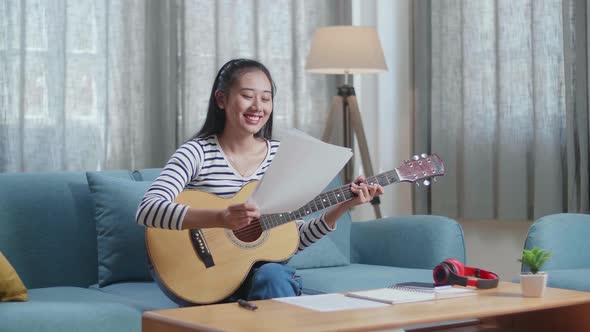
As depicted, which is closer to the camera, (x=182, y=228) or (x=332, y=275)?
(x=182, y=228)

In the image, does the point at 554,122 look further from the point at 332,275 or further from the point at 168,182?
the point at 168,182

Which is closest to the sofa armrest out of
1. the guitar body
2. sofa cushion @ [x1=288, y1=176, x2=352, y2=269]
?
sofa cushion @ [x1=288, y1=176, x2=352, y2=269]

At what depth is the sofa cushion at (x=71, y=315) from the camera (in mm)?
2041

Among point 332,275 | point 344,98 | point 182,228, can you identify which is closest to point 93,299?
point 182,228

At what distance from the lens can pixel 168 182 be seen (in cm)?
227

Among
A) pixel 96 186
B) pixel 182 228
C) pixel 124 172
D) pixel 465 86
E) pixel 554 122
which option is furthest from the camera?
pixel 465 86

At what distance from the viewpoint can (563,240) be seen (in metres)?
2.87

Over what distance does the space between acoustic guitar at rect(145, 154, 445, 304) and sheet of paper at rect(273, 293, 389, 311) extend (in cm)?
37

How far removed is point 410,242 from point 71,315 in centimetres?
128

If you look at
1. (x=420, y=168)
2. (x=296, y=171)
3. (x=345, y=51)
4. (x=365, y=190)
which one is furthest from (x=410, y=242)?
(x=296, y=171)

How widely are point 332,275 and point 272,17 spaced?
165 cm

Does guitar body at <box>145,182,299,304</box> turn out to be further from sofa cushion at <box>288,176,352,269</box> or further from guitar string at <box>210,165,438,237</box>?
sofa cushion at <box>288,176,352,269</box>

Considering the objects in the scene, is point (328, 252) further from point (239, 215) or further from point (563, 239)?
point (239, 215)

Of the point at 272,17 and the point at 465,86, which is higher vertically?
the point at 272,17
